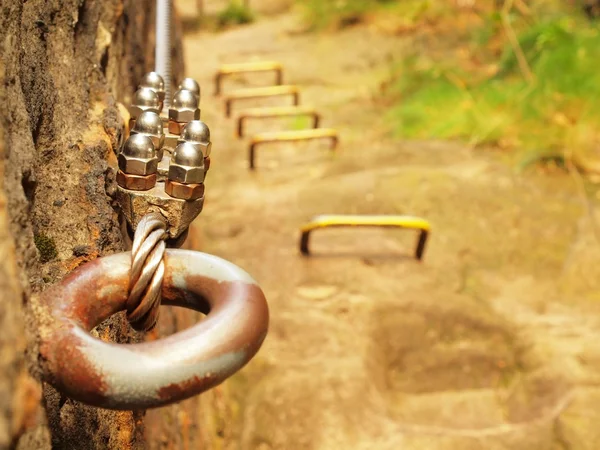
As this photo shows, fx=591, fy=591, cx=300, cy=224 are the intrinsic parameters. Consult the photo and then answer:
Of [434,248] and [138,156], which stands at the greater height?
[138,156]

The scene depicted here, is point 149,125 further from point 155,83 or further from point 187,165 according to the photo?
point 155,83

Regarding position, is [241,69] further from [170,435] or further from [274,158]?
[170,435]

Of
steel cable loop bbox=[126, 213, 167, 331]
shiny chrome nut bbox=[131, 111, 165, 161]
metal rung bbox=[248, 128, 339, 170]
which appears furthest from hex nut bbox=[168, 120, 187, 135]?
metal rung bbox=[248, 128, 339, 170]

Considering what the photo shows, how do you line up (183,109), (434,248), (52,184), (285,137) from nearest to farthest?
(52,184) < (183,109) < (434,248) < (285,137)

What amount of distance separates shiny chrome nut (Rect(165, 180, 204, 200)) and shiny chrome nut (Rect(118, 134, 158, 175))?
5cm

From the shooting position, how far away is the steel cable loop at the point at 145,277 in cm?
89

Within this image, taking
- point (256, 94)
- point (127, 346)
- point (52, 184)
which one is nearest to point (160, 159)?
point (52, 184)

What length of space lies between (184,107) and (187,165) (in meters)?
0.34

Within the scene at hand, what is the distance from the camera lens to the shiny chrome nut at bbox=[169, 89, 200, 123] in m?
1.39

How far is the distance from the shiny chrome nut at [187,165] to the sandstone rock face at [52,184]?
0.25 meters

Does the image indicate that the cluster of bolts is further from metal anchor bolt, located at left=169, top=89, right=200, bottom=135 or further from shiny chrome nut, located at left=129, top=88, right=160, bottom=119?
metal anchor bolt, located at left=169, top=89, right=200, bottom=135

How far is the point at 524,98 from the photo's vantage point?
222 inches

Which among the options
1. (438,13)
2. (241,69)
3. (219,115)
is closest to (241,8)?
(438,13)

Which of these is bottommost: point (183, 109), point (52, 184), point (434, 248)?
point (434, 248)
